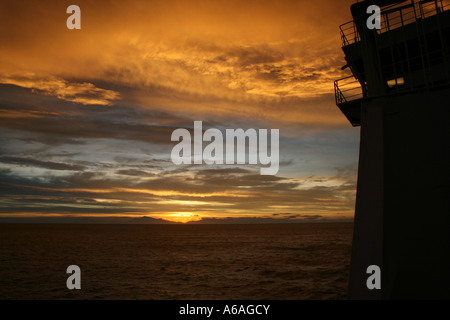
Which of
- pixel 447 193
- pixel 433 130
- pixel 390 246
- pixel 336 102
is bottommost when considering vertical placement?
pixel 390 246

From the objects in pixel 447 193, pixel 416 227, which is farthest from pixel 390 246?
pixel 447 193

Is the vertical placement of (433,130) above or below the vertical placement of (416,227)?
above

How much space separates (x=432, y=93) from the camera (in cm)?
1130

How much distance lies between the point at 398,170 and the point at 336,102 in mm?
5355

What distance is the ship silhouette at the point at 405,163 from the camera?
10797 millimetres

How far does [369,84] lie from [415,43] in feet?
8.64

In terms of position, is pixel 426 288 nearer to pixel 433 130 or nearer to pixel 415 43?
pixel 433 130

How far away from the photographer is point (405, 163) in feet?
37.4

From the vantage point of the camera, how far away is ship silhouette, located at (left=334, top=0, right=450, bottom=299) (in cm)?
1080

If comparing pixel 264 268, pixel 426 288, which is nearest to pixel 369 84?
pixel 426 288

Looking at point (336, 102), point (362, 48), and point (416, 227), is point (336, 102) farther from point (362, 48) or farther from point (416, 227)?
point (416, 227)
